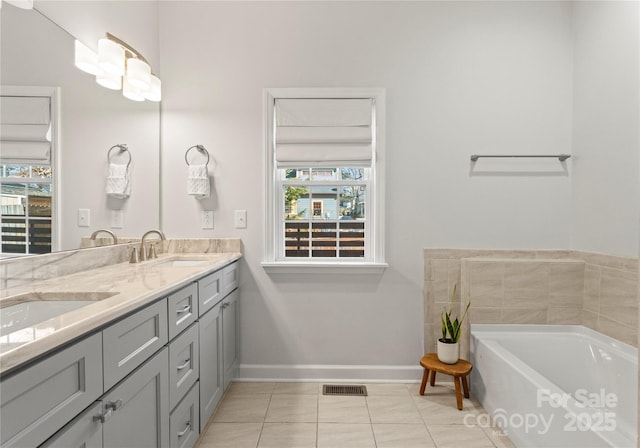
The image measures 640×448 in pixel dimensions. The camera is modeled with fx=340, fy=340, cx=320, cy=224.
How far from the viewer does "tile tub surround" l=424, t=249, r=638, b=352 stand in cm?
226

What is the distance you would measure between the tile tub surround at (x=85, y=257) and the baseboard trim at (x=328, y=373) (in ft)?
2.91

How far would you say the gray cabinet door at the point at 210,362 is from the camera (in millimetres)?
1745

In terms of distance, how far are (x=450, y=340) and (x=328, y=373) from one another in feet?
2.88

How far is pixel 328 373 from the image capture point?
2438mm

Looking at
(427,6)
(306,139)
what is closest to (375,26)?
(427,6)

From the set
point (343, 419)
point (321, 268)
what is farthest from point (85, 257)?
point (343, 419)

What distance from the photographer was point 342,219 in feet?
8.43

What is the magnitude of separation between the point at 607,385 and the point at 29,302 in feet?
9.33

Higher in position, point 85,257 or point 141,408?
point 85,257

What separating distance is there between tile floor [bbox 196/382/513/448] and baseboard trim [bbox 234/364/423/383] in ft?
0.19

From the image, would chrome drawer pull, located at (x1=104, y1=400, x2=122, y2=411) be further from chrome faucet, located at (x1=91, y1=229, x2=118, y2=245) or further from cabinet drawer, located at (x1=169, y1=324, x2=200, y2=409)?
chrome faucet, located at (x1=91, y1=229, x2=118, y2=245)

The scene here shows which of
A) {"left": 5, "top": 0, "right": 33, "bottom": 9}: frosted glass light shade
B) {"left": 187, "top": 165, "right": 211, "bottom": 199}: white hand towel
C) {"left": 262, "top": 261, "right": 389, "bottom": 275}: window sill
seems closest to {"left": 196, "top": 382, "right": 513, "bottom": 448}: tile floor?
{"left": 262, "top": 261, "right": 389, "bottom": 275}: window sill

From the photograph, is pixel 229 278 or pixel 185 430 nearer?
pixel 185 430

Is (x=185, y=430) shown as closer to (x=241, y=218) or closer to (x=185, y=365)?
(x=185, y=365)
